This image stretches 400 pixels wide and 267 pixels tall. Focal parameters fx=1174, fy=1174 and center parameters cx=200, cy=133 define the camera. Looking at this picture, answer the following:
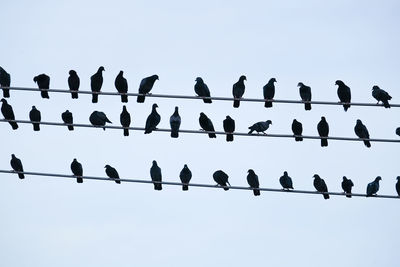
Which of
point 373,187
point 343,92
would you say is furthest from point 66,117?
point 373,187

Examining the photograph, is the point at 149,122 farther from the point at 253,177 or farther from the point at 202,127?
the point at 253,177

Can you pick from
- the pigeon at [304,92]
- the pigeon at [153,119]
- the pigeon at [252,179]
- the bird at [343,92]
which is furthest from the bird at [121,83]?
the bird at [343,92]

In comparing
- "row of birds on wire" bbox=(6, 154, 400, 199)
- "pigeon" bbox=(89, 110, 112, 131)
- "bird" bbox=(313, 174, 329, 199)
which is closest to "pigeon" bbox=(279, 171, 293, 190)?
"row of birds on wire" bbox=(6, 154, 400, 199)

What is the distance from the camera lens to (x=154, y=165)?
74.6 ft

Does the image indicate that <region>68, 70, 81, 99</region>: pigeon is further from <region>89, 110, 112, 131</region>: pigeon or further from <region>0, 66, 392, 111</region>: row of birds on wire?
<region>89, 110, 112, 131</region>: pigeon

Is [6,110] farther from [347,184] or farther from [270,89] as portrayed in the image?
[347,184]

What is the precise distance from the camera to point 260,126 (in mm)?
21016

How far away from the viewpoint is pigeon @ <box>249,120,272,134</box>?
2091cm

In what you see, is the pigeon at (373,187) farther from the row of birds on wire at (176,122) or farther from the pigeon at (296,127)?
the pigeon at (296,127)

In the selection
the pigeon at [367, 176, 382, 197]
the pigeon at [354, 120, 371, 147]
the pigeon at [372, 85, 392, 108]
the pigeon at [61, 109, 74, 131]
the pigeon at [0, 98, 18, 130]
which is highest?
the pigeon at [372, 85, 392, 108]

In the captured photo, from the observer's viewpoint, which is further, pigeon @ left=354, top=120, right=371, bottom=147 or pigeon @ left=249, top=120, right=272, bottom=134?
pigeon @ left=354, top=120, right=371, bottom=147

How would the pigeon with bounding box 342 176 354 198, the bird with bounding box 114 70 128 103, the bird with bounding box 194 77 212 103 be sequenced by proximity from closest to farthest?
→ the bird with bounding box 114 70 128 103
the bird with bounding box 194 77 212 103
the pigeon with bounding box 342 176 354 198

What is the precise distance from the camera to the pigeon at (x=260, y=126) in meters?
20.9

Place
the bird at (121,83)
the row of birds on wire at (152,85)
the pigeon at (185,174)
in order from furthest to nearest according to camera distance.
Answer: the pigeon at (185,174), the bird at (121,83), the row of birds on wire at (152,85)
